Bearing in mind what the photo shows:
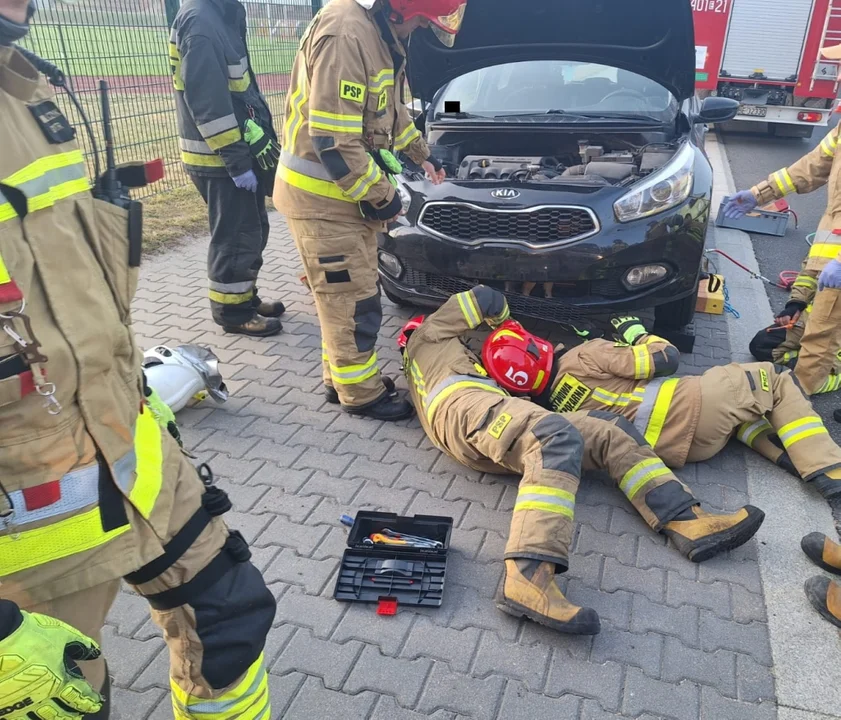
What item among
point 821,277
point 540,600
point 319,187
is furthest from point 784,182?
point 540,600

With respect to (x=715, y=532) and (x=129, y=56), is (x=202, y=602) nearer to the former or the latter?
(x=715, y=532)

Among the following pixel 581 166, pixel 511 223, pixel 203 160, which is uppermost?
pixel 203 160

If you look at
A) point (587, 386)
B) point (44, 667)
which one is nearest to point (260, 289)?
point (587, 386)

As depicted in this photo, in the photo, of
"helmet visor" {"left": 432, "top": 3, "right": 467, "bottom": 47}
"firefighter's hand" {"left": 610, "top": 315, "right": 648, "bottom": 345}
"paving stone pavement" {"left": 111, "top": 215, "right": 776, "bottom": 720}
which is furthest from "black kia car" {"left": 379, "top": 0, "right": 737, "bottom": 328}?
"paving stone pavement" {"left": 111, "top": 215, "right": 776, "bottom": 720}

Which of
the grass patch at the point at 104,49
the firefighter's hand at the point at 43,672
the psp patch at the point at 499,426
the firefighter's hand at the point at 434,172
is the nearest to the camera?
the firefighter's hand at the point at 43,672

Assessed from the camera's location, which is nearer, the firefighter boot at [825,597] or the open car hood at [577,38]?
the firefighter boot at [825,597]

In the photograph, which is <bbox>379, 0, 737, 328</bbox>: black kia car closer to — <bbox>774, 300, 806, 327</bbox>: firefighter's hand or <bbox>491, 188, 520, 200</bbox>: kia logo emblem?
<bbox>491, 188, 520, 200</bbox>: kia logo emblem

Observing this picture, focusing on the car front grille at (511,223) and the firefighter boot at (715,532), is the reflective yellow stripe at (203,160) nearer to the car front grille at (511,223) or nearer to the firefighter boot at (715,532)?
the car front grille at (511,223)

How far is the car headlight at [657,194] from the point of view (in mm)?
3854

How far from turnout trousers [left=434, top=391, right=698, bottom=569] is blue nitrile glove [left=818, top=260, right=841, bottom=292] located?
4.74 ft

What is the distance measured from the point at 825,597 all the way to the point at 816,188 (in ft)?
8.84

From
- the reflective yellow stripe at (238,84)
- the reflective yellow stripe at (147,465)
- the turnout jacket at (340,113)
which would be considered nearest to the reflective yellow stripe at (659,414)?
the turnout jacket at (340,113)

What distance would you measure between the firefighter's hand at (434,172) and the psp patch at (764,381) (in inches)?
81.1

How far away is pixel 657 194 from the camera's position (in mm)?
3891
